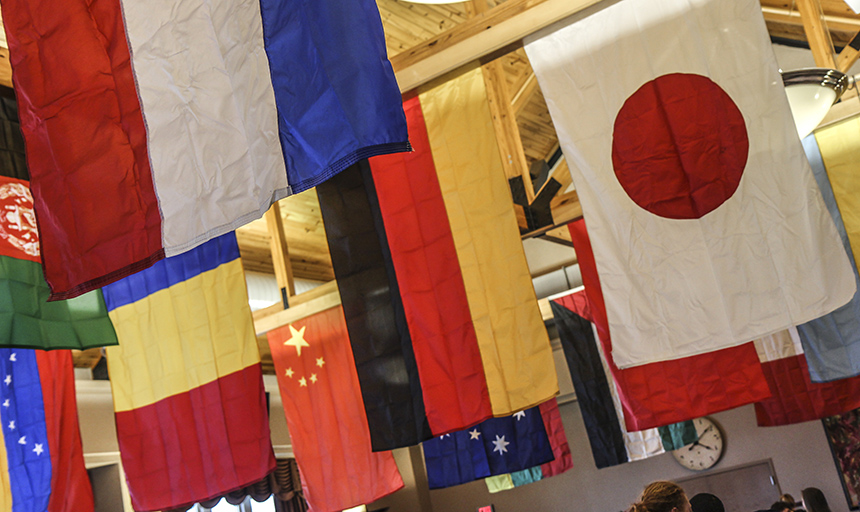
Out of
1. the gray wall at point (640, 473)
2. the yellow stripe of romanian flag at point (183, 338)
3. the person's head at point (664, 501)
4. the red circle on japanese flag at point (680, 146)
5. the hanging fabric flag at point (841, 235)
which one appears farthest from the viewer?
the gray wall at point (640, 473)

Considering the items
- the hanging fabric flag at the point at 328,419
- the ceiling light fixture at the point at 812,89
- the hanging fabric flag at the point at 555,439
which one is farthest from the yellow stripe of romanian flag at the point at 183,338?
the hanging fabric flag at the point at 555,439

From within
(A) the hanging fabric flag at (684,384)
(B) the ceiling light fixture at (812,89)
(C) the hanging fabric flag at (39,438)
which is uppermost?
(B) the ceiling light fixture at (812,89)

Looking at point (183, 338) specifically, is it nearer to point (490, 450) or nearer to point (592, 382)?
point (490, 450)

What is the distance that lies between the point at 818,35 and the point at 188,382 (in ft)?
15.8

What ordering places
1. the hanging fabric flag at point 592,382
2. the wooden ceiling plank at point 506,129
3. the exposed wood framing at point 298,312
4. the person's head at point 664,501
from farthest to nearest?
1. the hanging fabric flag at point 592,382
2. the wooden ceiling plank at point 506,129
3. the exposed wood framing at point 298,312
4. the person's head at point 664,501

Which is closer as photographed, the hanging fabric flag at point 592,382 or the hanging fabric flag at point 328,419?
the hanging fabric flag at point 328,419

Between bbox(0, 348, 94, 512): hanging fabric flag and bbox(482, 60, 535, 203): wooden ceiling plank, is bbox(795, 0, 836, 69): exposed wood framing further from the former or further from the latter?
bbox(0, 348, 94, 512): hanging fabric flag

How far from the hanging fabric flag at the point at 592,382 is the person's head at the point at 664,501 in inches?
159

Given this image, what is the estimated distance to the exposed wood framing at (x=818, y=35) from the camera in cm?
493

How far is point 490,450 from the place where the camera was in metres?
4.93

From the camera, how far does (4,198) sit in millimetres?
3383

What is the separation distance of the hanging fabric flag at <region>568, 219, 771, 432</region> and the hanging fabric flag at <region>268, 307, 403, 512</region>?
1.67 meters

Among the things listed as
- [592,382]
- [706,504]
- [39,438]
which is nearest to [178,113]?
[39,438]

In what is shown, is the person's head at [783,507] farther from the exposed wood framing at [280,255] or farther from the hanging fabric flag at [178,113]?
the hanging fabric flag at [178,113]
